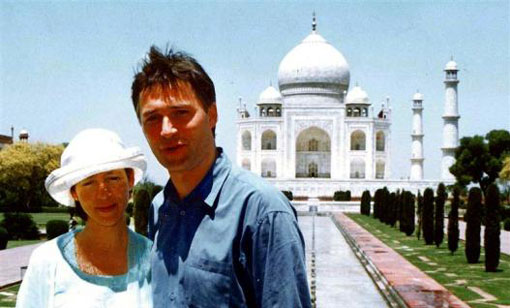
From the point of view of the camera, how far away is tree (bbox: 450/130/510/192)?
31.9 meters

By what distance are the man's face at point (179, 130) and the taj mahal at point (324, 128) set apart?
3359 centimetres

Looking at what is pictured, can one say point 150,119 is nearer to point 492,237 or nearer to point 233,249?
point 233,249

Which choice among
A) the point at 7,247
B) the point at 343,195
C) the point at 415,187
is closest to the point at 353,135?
the point at 415,187

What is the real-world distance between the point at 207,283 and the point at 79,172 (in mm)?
495

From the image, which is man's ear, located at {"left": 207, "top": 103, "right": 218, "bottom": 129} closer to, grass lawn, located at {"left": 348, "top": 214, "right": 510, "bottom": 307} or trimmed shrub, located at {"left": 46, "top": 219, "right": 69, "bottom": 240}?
grass lawn, located at {"left": 348, "top": 214, "right": 510, "bottom": 307}

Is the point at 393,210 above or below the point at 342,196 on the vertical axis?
below

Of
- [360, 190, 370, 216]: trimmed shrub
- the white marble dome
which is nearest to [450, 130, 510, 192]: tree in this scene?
[360, 190, 370, 216]: trimmed shrub

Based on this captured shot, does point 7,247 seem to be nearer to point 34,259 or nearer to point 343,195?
point 34,259

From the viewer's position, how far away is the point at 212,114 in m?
1.76

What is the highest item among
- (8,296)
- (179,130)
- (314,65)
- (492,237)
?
(314,65)

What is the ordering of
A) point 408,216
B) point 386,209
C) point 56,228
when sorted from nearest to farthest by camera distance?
point 56,228, point 408,216, point 386,209

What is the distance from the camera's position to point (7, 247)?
1279 cm

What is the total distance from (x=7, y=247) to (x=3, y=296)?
19.4ft

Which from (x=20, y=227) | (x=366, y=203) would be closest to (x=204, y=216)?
(x=20, y=227)
